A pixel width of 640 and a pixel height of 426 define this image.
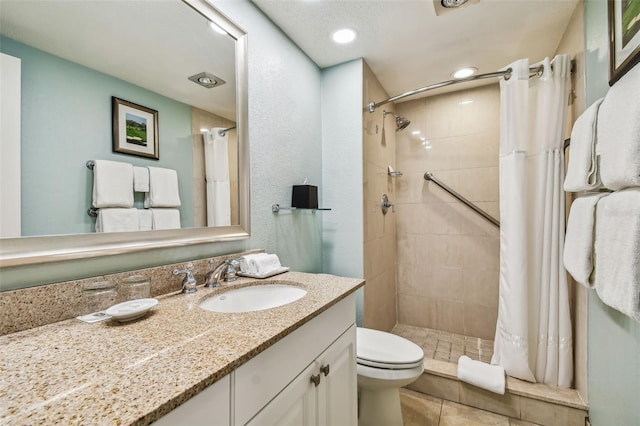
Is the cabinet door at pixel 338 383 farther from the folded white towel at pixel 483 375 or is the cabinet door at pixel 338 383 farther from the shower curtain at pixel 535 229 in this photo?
the shower curtain at pixel 535 229

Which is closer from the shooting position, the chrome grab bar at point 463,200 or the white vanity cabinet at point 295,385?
the white vanity cabinet at point 295,385

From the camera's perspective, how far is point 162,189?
1.00 meters

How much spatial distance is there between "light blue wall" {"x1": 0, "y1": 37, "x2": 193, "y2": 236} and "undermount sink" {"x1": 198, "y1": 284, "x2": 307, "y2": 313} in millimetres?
502

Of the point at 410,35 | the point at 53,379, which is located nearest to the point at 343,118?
the point at 410,35

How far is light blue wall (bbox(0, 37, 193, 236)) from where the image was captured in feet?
2.29

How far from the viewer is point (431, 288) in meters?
2.52

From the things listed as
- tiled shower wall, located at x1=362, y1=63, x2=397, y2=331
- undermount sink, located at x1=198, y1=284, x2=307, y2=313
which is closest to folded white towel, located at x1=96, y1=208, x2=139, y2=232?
undermount sink, located at x1=198, y1=284, x2=307, y2=313

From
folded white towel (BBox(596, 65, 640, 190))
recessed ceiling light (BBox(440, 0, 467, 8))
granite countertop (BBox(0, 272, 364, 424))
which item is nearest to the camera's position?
granite countertop (BBox(0, 272, 364, 424))

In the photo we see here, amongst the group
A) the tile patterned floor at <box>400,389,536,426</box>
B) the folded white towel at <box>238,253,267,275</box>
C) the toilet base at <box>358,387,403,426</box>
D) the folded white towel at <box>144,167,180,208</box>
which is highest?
the folded white towel at <box>144,167,180,208</box>

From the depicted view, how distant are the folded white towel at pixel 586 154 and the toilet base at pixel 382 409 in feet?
4.13

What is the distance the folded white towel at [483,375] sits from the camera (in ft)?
5.07

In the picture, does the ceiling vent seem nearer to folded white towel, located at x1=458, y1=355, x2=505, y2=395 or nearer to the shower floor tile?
folded white towel, located at x1=458, y1=355, x2=505, y2=395

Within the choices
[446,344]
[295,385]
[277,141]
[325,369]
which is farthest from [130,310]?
[446,344]

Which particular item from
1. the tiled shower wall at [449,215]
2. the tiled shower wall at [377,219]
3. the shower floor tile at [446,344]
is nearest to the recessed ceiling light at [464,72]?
the tiled shower wall at [449,215]
